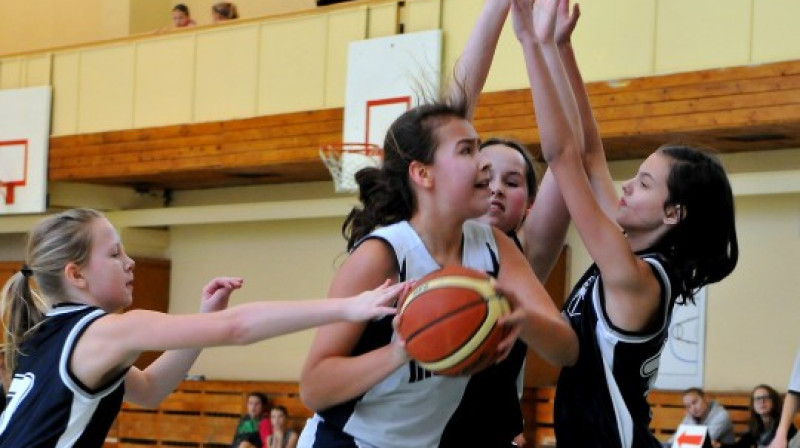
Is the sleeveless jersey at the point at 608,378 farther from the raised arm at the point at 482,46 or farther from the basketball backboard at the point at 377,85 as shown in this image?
the basketball backboard at the point at 377,85

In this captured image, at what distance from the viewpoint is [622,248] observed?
12.0 ft

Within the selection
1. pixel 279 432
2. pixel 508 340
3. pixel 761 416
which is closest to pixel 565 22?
pixel 508 340

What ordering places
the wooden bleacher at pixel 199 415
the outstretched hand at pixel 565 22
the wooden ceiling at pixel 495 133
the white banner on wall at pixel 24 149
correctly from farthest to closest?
1. the white banner on wall at pixel 24 149
2. the wooden bleacher at pixel 199 415
3. the wooden ceiling at pixel 495 133
4. the outstretched hand at pixel 565 22

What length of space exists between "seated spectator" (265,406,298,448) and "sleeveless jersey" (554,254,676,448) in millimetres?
12101

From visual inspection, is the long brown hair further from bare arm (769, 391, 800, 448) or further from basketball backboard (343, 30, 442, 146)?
basketball backboard (343, 30, 442, 146)

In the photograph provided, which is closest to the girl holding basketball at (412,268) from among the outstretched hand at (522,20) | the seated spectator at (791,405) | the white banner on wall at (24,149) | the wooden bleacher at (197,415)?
the outstretched hand at (522,20)

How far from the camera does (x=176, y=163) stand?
17.5 metres

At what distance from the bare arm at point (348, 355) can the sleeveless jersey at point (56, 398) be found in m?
0.78

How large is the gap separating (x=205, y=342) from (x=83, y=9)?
18.7 meters

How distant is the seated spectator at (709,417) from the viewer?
13.0 m

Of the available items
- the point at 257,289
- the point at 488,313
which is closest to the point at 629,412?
the point at 488,313

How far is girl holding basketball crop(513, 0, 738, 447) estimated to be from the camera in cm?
373

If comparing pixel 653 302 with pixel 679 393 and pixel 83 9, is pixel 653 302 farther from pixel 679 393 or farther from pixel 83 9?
pixel 83 9

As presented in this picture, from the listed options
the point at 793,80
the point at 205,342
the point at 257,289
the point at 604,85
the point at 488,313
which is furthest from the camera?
the point at 257,289
